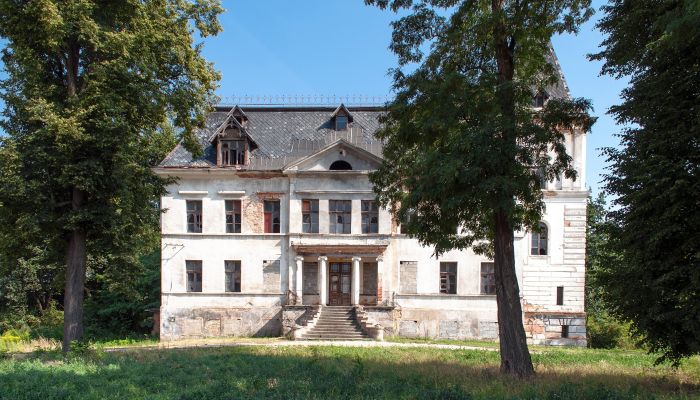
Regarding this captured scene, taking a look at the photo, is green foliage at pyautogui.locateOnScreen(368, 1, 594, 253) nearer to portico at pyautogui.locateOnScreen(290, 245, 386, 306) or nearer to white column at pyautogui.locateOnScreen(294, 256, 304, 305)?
portico at pyautogui.locateOnScreen(290, 245, 386, 306)

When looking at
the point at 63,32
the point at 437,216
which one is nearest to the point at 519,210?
the point at 437,216

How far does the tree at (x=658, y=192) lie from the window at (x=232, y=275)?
19.5m

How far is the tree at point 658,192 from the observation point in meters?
11.4

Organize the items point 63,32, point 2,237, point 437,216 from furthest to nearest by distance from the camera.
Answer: point 2,237 → point 63,32 → point 437,216

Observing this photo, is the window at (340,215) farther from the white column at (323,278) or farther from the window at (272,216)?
the window at (272,216)

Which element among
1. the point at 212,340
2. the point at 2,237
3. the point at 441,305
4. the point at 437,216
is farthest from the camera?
the point at 441,305

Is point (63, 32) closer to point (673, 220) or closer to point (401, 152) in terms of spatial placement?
point (401, 152)

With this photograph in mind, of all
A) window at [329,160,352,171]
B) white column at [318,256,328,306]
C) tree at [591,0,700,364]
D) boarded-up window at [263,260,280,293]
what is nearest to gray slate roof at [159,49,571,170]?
window at [329,160,352,171]

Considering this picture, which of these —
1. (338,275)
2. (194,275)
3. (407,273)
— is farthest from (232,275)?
(407,273)

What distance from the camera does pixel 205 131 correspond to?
99.7ft

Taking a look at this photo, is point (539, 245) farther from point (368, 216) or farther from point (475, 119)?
point (475, 119)

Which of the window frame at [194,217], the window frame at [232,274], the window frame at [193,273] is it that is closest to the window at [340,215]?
the window frame at [232,274]

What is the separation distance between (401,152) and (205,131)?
17.6m

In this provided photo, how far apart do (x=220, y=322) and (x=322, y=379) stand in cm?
1759
